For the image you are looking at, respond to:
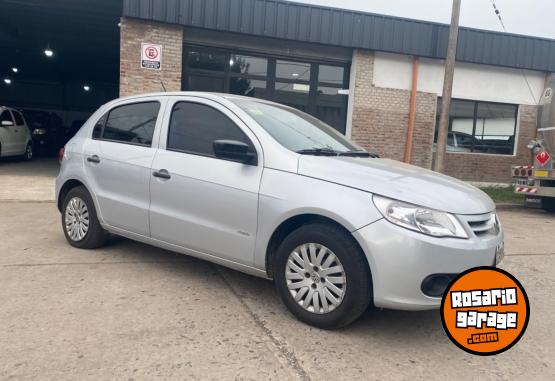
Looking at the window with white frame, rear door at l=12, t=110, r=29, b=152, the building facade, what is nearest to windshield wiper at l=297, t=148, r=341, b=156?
the building facade

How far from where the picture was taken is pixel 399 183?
3162 mm

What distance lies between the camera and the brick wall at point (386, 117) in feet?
40.1

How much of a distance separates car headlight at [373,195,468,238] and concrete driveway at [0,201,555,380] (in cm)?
80

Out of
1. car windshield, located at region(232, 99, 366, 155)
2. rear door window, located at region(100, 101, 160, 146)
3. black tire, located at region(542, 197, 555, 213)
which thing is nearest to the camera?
car windshield, located at region(232, 99, 366, 155)

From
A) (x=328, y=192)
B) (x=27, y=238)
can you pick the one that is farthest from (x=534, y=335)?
(x=27, y=238)

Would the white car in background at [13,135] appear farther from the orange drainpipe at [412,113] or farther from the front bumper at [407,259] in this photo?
the front bumper at [407,259]

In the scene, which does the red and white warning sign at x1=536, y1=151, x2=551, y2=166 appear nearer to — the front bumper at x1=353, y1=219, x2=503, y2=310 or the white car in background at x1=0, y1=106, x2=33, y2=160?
the front bumper at x1=353, y1=219, x2=503, y2=310

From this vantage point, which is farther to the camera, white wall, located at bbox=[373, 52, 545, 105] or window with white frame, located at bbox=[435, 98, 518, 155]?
window with white frame, located at bbox=[435, 98, 518, 155]

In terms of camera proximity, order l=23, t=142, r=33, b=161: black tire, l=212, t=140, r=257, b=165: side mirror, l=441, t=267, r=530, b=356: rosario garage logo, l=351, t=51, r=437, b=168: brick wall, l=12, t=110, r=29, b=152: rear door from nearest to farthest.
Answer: l=441, t=267, r=530, b=356: rosario garage logo
l=212, t=140, r=257, b=165: side mirror
l=351, t=51, r=437, b=168: brick wall
l=12, t=110, r=29, b=152: rear door
l=23, t=142, r=33, b=161: black tire

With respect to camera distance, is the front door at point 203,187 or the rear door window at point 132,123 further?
the rear door window at point 132,123

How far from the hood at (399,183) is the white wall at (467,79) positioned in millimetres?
9472

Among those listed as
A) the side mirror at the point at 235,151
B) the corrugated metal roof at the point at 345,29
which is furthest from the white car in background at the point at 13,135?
the side mirror at the point at 235,151

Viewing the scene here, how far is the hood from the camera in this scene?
119 inches

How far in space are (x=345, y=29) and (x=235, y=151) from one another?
9293mm
